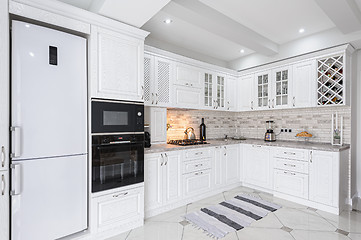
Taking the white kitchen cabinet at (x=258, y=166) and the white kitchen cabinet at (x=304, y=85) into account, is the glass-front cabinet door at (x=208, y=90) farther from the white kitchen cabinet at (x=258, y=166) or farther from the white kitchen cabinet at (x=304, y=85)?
the white kitchen cabinet at (x=304, y=85)

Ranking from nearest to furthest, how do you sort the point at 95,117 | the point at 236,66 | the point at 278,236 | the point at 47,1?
the point at 47,1 < the point at 95,117 < the point at 278,236 < the point at 236,66

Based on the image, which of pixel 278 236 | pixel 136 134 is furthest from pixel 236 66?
pixel 278 236

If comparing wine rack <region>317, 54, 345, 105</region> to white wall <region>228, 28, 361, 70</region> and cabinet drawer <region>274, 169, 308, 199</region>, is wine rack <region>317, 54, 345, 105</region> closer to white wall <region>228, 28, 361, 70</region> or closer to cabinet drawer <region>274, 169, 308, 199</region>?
white wall <region>228, 28, 361, 70</region>

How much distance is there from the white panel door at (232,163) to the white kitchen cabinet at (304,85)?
1384 mm

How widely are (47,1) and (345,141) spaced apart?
14.7 feet

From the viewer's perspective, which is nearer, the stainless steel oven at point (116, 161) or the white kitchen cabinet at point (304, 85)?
the stainless steel oven at point (116, 161)

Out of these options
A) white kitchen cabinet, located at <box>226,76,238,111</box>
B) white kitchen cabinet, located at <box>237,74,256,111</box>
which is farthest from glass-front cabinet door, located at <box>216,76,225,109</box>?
white kitchen cabinet, located at <box>237,74,256,111</box>

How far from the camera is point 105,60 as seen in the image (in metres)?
2.12

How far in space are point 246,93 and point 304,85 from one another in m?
1.15

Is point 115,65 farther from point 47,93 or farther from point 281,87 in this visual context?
point 281,87

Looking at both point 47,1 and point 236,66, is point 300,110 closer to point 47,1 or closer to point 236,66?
point 236,66

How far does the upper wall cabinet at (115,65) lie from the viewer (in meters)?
2.07

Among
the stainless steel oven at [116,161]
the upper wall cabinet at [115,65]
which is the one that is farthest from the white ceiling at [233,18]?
the stainless steel oven at [116,161]

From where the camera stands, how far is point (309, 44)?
133 inches
